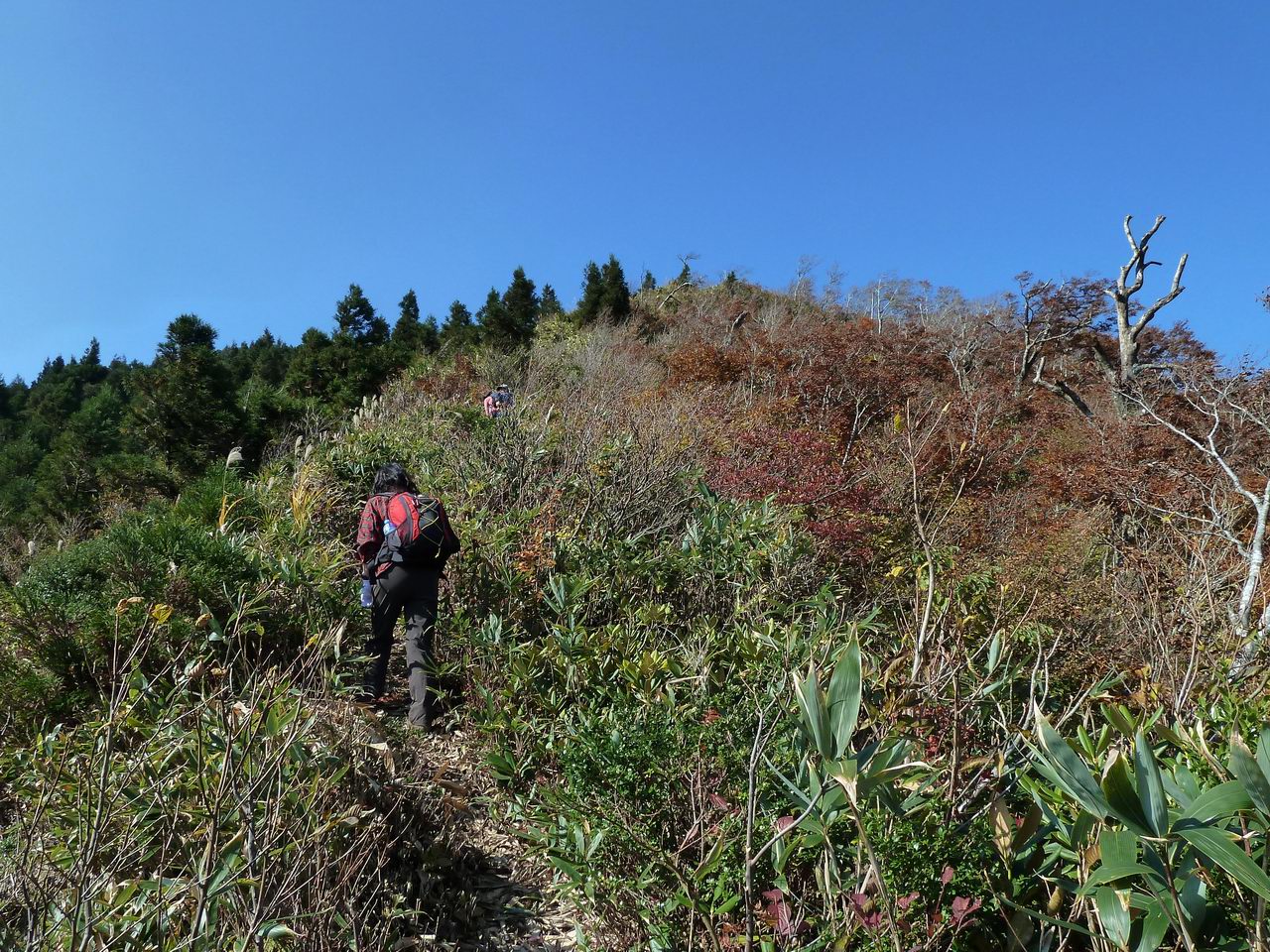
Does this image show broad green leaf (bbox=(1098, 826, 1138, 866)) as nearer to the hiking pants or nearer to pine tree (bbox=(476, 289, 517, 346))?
the hiking pants

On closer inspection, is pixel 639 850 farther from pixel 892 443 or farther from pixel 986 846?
pixel 892 443

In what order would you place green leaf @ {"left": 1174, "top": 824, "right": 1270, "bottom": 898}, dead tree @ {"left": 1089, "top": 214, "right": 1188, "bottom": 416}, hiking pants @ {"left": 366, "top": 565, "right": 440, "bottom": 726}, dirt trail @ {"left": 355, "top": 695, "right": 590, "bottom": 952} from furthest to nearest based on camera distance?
dead tree @ {"left": 1089, "top": 214, "right": 1188, "bottom": 416} < hiking pants @ {"left": 366, "top": 565, "right": 440, "bottom": 726} < dirt trail @ {"left": 355, "top": 695, "right": 590, "bottom": 952} < green leaf @ {"left": 1174, "top": 824, "right": 1270, "bottom": 898}

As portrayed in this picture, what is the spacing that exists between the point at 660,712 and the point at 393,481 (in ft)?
7.90

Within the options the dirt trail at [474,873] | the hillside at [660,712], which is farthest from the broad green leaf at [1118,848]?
the dirt trail at [474,873]

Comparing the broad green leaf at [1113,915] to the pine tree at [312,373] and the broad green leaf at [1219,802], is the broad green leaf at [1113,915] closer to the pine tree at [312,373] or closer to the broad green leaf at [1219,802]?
the broad green leaf at [1219,802]

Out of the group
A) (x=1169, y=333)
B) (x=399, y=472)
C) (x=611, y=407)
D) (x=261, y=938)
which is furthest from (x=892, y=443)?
(x=1169, y=333)

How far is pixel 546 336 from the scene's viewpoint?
25125mm

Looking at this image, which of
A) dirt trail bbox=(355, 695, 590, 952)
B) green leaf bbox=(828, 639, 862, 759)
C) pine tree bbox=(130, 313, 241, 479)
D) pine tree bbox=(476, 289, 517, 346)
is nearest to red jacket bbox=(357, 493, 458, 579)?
dirt trail bbox=(355, 695, 590, 952)

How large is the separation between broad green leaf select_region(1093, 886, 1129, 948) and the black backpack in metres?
3.53

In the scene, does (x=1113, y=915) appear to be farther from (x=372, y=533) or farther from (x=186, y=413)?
(x=186, y=413)

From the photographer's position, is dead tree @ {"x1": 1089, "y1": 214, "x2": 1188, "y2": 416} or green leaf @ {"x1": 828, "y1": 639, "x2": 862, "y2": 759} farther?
dead tree @ {"x1": 1089, "y1": 214, "x2": 1188, "y2": 416}

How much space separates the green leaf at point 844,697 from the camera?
1.47 metres

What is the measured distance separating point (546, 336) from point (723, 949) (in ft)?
79.3

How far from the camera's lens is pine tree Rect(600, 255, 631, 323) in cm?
2830
